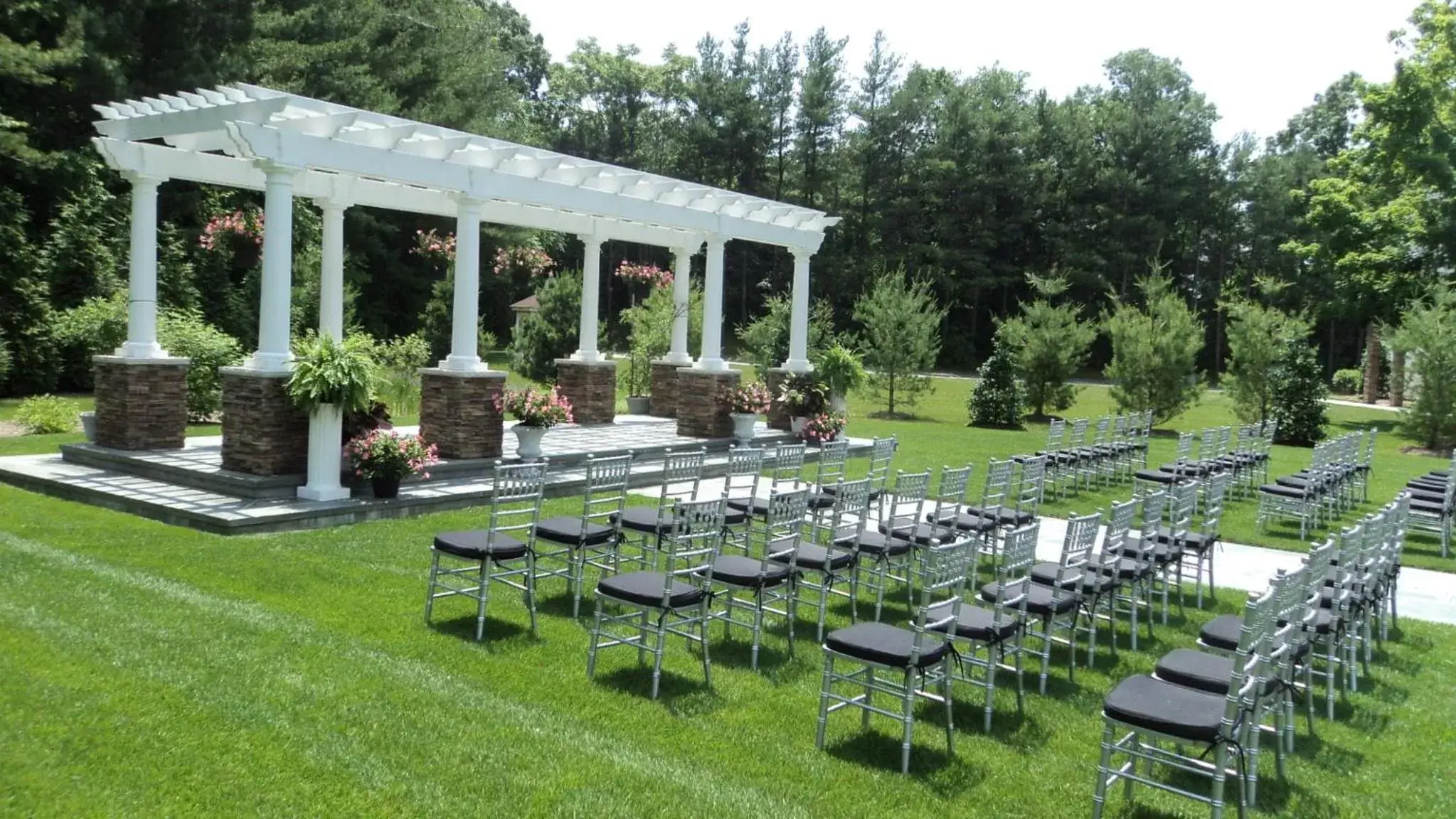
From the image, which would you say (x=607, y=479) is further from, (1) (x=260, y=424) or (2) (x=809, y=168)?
(2) (x=809, y=168)

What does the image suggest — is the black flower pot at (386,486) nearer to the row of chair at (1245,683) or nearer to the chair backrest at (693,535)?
the chair backrest at (693,535)

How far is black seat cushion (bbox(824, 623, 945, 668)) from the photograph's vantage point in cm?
518

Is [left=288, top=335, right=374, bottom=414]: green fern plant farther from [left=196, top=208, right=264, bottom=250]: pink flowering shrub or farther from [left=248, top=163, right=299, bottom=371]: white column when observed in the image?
[left=196, top=208, right=264, bottom=250]: pink flowering shrub

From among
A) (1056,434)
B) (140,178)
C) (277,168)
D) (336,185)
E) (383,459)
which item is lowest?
(383,459)

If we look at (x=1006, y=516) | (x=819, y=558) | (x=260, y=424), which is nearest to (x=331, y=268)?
(x=260, y=424)

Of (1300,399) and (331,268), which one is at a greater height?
(331,268)

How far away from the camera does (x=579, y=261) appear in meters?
53.9

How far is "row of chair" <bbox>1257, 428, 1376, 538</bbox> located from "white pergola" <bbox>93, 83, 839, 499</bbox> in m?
8.51

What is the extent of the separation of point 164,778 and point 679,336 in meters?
16.7

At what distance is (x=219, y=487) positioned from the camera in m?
11.0

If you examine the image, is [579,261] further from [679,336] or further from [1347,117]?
Result: [1347,117]

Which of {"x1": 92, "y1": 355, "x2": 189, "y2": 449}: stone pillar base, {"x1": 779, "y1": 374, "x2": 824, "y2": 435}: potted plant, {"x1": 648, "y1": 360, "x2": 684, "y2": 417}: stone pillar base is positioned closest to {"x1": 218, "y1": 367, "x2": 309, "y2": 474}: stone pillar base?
{"x1": 92, "y1": 355, "x2": 189, "y2": 449}: stone pillar base

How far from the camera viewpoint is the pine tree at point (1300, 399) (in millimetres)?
22047

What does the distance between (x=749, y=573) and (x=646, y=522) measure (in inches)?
71.5
